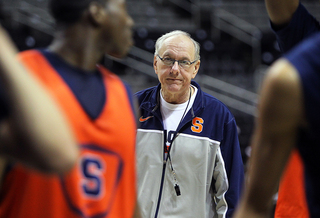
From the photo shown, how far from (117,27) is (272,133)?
638 millimetres

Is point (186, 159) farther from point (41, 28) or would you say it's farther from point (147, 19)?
point (147, 19)

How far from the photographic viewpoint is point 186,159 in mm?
2822

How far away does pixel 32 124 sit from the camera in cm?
86

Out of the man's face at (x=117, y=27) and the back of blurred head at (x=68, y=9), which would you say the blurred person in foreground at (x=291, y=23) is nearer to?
the man's face at (x=117, y=27)

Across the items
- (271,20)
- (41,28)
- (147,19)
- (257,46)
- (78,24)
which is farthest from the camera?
(147,19)

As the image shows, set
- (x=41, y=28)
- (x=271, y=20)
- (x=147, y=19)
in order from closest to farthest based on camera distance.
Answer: (x=271, y=20)
(x=41, y=28)
(x=147, y=19)

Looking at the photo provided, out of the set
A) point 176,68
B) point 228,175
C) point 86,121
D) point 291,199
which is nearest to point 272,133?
point 86,121

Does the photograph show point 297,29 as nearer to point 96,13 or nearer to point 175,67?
point 96,13

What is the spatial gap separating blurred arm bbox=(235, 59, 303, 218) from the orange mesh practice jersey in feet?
1.40

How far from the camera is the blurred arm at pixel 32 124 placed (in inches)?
33.8

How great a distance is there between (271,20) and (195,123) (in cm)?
134

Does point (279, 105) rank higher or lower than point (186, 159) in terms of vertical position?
higher

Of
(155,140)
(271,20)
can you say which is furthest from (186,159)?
(271,20)

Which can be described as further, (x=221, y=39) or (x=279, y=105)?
(x=221, y=39)
